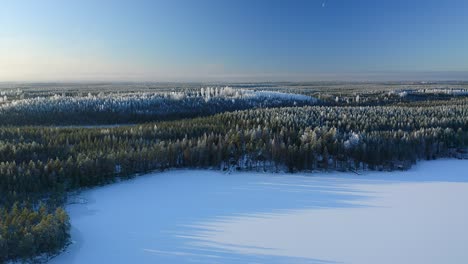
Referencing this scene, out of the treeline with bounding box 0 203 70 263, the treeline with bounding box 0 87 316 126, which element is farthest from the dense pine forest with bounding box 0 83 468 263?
the treeline with bounding box 0 87 316 126

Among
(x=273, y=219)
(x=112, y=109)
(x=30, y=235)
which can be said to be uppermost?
(x=112, y=109)

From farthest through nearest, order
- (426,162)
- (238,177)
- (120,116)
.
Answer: (120,116)
(426,162)
(238,177)

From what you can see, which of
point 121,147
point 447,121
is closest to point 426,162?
point 447,121

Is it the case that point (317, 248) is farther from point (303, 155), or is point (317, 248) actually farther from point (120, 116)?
point (120, 116)

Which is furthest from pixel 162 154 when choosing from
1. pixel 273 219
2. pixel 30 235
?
pixel 30 235

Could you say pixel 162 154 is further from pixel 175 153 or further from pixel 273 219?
pixel 273 219

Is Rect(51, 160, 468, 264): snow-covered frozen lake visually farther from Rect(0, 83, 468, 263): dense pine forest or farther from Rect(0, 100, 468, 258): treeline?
Rect(0, 100, 468, 258): treeline
